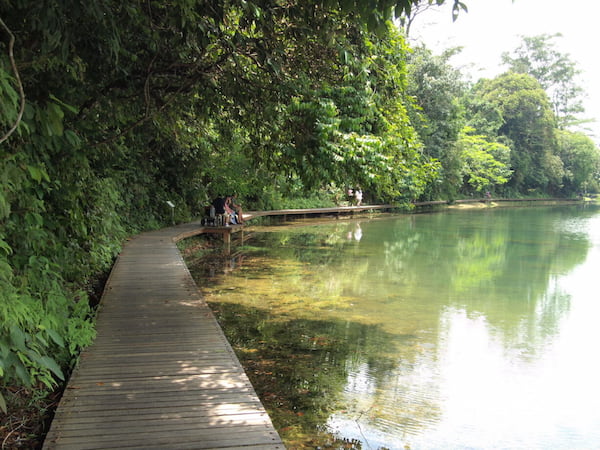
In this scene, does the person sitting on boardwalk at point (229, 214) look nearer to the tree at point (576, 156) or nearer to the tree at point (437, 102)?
the tree at point (437, 102)

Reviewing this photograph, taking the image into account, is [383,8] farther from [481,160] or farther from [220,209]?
[481,160]

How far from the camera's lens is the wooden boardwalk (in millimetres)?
3211

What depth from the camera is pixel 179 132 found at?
34.7 ft

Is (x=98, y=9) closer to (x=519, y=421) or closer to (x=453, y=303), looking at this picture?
(x=519, y=421)

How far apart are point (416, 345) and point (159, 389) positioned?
3.71 m

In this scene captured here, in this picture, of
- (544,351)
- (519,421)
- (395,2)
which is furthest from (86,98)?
(544,351)

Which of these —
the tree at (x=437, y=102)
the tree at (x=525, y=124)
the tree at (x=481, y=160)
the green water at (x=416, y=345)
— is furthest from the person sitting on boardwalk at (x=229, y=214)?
the tree at (x=525, y=124)

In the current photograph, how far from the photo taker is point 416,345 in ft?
21.9

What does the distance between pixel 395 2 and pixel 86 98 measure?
3367 millimetres

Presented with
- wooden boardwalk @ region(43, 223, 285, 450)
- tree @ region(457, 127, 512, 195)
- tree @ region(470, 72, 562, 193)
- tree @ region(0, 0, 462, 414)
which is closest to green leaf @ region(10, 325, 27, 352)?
tree @ region(0, 0, 462, 414)

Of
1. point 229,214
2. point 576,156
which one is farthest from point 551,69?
point 229,214

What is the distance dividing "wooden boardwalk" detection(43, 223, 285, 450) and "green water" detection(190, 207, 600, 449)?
2.48 feet

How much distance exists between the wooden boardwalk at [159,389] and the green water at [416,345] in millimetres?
755

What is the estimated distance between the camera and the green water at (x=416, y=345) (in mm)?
4668
